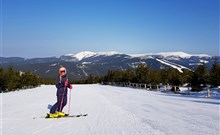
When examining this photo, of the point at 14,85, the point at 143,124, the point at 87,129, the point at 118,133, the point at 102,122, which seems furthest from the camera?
the point at 14,85

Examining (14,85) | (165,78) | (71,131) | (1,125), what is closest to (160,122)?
(71,131)

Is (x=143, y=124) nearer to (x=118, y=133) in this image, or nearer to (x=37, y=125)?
(x=118, y=133)

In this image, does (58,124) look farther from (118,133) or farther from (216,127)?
(216,127)

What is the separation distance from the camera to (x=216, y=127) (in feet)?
27.6

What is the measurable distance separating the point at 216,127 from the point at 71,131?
13.6 ft

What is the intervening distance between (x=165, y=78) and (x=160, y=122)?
225 feet

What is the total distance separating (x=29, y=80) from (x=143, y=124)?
72.9 m

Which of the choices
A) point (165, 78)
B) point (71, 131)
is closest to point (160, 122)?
point (71, 131)

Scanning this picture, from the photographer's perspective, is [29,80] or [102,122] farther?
[29,80]

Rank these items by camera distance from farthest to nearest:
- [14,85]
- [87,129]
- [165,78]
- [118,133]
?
[165,78] < [14,85] < [87,129] < [118,133]

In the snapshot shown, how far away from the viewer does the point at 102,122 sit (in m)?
9.42

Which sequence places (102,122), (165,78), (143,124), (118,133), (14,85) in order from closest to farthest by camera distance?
(118,133) < (143,124) < (102,122) < (14,85) < (165,78)

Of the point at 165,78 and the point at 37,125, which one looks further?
the point at 165,78

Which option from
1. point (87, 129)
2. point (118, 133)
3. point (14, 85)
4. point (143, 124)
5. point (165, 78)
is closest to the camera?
point (118, 133)
